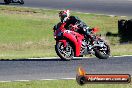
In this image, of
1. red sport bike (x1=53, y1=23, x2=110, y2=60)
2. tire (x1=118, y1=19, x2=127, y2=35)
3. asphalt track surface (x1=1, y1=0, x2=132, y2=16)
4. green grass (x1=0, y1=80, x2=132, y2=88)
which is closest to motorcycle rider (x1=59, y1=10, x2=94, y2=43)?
red sport bike (x1=53, y1=23, x2=110, y2=60)

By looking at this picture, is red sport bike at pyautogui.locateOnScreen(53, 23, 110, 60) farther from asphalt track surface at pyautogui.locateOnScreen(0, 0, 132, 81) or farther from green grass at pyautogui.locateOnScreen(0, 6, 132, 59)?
green grass at pyautogui.locateOnScreen(0, 6, 132, 59)

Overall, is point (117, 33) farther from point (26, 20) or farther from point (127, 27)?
point (26, 20)

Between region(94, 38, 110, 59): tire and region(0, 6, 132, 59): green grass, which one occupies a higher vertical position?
region(94, 38, 110, 59): tire

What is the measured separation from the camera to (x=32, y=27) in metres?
35.7

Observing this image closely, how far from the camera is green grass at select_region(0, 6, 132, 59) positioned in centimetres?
2888

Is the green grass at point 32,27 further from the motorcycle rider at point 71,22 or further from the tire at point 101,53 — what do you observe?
the motorcycle rider at point 71,22

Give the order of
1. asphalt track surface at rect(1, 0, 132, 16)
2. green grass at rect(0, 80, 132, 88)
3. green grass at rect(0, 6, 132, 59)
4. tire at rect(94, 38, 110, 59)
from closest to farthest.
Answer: green grass at rect(0, 80, 132, 88), tire at rect(94, 38, 110, 59), green grass at rect(0, 6, 132, 59), asphalt track surface at rect(1, 0, 132, 16)

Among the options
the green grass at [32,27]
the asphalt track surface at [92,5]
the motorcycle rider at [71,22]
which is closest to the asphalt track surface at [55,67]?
the motorcycle rider at [71,22]

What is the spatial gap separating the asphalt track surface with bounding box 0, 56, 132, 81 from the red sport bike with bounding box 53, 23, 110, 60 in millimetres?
264

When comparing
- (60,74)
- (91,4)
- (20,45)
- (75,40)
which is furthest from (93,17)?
(60,74)

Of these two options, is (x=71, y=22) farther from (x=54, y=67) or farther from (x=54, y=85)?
(x=54, y=85)

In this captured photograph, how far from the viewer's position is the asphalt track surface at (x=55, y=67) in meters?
13.8

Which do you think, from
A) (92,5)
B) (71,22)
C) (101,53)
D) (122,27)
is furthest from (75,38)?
(92,5)

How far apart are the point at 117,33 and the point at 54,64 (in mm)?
17370
